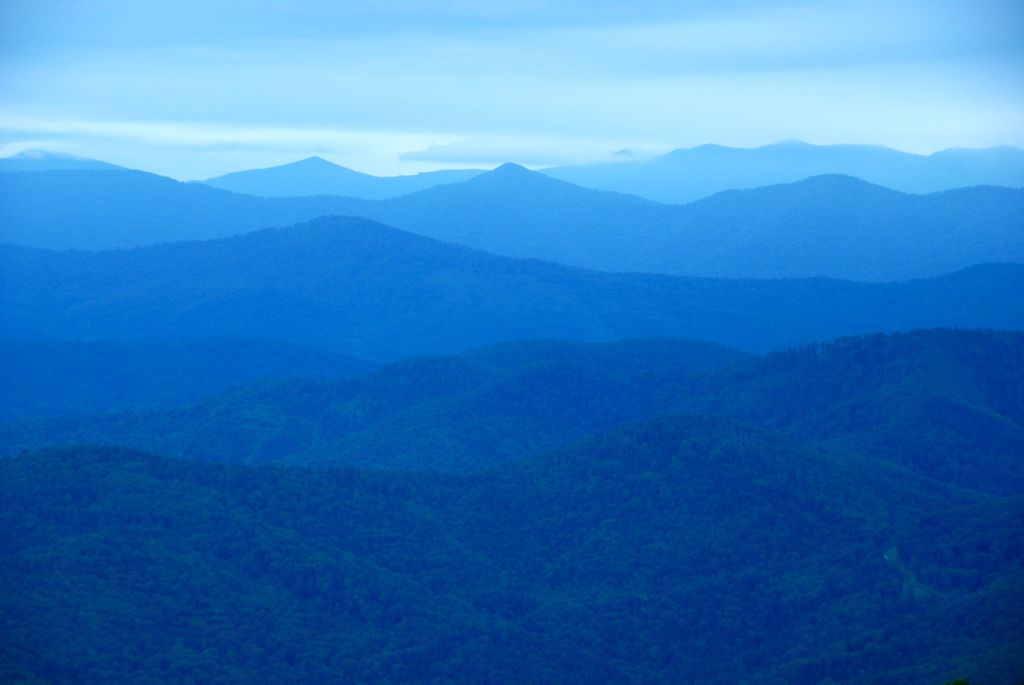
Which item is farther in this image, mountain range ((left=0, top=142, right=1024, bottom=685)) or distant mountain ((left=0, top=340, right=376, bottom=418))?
distant mountain ((left=0, top=340, right=376, bottom=418))

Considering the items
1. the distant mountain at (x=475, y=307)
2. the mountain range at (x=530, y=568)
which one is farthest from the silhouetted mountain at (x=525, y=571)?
the distant mountain at (x=475, y=307)

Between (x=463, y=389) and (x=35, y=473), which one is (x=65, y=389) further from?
(x=35, y=473)

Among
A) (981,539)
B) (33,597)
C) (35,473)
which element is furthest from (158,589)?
(981,539)

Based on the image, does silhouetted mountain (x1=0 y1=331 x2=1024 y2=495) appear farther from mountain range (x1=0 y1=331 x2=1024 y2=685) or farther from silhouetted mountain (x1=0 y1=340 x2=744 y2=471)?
mountain range (x1=0 y1=331 x2=1024 y2=685)

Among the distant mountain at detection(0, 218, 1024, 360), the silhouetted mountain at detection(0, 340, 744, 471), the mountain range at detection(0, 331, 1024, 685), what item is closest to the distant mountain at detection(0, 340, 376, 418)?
the silhouetted mountain at detection(0, 340, 744, 471)

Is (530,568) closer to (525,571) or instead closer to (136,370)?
(525,571)
